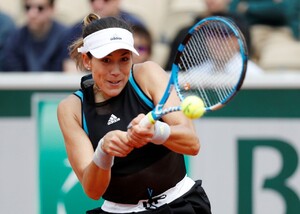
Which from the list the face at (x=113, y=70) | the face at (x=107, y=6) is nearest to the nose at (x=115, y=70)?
the face at (x=113, y=70)

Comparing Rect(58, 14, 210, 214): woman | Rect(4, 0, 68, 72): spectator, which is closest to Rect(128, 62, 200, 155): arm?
Rect(58, 14, 210, 214): woman

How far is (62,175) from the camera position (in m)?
5.56

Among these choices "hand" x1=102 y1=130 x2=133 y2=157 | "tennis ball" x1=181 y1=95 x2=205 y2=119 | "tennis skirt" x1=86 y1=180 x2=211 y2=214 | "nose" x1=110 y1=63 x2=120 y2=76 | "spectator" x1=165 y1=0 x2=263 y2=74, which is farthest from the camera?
"spectator" x1=165 y1=0 x2=263 y2=74

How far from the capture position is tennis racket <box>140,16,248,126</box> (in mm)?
3057

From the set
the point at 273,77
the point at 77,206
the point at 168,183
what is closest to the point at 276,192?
the point at 273,77

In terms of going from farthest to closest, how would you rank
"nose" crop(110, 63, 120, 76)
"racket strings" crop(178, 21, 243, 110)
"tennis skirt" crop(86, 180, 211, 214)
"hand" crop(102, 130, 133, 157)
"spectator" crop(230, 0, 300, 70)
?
"spectator" crop(230, 0, 300, 70), "tennis skirt" crop(86, 180, 211, 214), "racket strings" crop(178, 21, 243, 110), "nose" crop(110, 63, 120, 76), "hand" crop(102, 130, 133, 157)

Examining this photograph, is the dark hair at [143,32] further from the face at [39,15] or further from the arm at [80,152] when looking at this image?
the arm at [80,152]

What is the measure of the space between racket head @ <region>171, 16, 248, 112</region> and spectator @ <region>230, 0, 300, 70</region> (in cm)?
279

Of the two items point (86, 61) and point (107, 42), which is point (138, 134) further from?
point (86, 61)

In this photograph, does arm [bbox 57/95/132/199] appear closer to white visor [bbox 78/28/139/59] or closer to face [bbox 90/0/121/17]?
white visor [bbox 78/28/139/59]

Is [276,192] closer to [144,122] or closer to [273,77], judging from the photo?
[273,77]

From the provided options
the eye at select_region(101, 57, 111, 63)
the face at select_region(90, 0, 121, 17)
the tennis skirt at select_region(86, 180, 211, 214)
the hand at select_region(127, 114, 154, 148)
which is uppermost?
the face at select_region(90, 0, 121, 17)

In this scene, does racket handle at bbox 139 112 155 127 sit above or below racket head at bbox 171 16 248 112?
below

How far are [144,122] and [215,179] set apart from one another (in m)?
2.64
